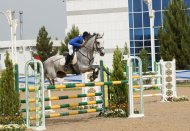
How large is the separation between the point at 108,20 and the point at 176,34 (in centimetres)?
1330

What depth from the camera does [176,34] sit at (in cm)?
4297

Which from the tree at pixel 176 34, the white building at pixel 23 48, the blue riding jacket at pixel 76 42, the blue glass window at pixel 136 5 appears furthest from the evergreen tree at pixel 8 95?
the white building at pixel 23 48

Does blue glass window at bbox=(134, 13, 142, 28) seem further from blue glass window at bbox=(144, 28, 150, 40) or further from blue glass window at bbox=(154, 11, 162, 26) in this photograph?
blue glass window at bbox=(154, 11, 162, 26)

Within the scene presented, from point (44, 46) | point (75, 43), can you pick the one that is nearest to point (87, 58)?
point (75, 43)

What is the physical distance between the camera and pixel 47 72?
47.8 ft

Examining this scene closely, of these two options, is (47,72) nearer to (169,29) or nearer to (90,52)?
(90,52)

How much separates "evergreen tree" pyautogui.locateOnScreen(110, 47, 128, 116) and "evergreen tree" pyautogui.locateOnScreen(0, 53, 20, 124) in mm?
3419

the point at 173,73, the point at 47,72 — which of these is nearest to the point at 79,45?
the point at 47,72

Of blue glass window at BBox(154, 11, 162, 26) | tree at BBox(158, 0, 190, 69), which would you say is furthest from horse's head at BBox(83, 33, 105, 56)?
blue glass window at BBox(154, 11, 162, 26)

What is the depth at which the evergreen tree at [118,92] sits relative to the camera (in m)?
14.0

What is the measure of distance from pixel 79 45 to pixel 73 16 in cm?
4284

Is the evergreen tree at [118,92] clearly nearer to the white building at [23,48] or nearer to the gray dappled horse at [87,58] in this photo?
the gray dappled horse at [87,58]

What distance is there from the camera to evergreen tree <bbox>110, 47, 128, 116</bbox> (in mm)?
13969

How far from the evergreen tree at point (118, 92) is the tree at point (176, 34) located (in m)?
28.2
